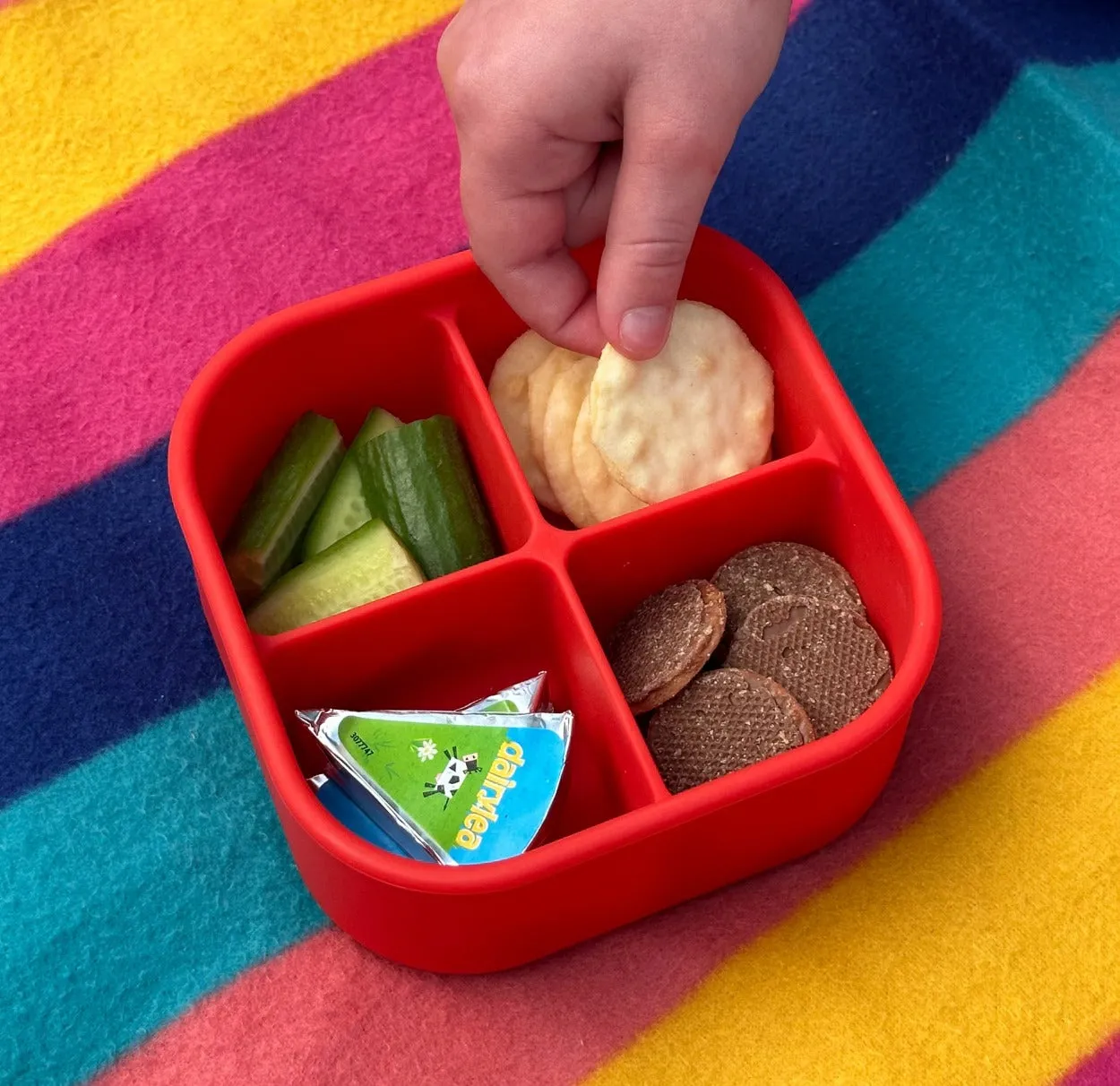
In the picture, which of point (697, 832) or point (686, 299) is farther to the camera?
point (686, 299)

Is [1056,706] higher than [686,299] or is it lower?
lower

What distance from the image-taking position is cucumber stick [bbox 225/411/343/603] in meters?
1.16

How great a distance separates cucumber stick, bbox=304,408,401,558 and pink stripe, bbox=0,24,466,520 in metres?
0.19

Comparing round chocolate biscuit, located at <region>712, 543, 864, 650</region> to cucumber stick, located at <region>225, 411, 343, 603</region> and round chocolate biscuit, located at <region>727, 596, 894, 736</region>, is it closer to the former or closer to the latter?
round chocolate biscuit, located at <region>727, 596, 894, 736</region>

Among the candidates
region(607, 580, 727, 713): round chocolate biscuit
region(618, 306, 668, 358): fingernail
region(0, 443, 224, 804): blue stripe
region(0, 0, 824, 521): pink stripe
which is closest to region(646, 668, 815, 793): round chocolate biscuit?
region(607, 580, 727, 713): round chocolate biscuit

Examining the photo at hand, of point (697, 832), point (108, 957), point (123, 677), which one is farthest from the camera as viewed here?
point (123, 677)

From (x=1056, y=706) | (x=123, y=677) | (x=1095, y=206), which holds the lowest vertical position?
(x=1056, y=706)

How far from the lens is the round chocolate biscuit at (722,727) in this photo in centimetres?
103

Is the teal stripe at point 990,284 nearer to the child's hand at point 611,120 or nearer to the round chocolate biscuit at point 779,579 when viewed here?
the round chocolate biscuit at point 779,579

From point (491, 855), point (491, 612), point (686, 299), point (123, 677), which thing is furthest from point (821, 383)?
point (123, 677)

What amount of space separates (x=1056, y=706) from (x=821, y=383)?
0.99 feet

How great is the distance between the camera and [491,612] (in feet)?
3.68

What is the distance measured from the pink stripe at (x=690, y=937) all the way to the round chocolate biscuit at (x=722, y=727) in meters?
0.12

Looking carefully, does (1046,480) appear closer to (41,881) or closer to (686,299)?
(686,299)
